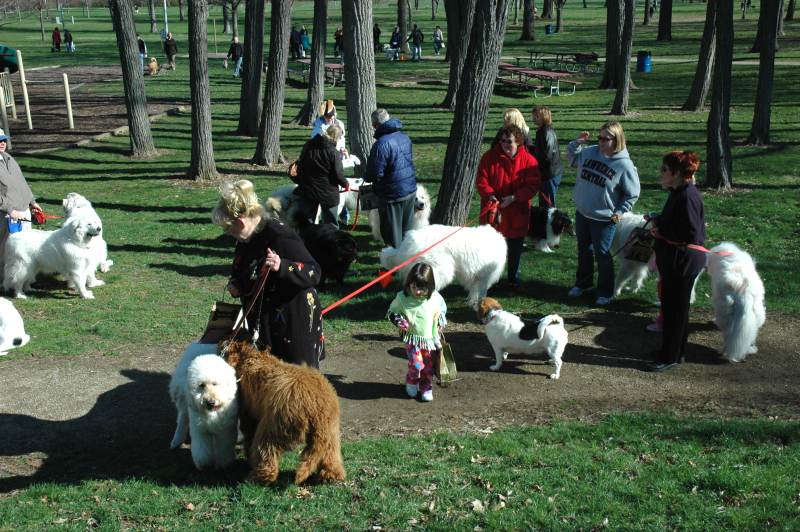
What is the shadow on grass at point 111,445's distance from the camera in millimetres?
5711

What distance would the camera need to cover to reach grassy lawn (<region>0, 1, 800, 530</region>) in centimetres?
510

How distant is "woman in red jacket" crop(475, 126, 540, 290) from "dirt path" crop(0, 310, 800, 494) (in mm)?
1588

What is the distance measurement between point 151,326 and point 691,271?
19.4ft

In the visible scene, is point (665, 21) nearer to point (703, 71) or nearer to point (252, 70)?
point (703, 71)

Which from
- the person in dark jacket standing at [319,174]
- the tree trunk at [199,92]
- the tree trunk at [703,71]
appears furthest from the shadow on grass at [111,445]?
the tree trunk at [703,71]

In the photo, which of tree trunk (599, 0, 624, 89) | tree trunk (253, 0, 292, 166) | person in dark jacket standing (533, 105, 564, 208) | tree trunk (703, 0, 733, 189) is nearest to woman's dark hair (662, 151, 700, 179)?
person in dark jacket standing (533, 105, 564, 208)

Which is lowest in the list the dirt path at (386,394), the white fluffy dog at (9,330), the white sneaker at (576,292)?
the dirt path at (386,394)

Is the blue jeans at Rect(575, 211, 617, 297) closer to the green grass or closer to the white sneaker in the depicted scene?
the white sneaker

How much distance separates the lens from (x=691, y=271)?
7.38 metres

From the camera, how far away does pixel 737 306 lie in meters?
7.79

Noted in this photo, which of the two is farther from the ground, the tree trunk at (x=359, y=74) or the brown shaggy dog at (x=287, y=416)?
the tree trunk at (x=359, y=74)

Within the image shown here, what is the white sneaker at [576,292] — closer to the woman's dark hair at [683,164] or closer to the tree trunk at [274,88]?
the woman's dark hair at [683,164]

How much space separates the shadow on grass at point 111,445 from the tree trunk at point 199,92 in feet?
32.5

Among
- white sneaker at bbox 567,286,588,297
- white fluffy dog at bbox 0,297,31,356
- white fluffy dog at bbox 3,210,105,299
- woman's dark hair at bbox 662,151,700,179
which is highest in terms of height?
woman's dark hair at bbox 662,151,700,179
